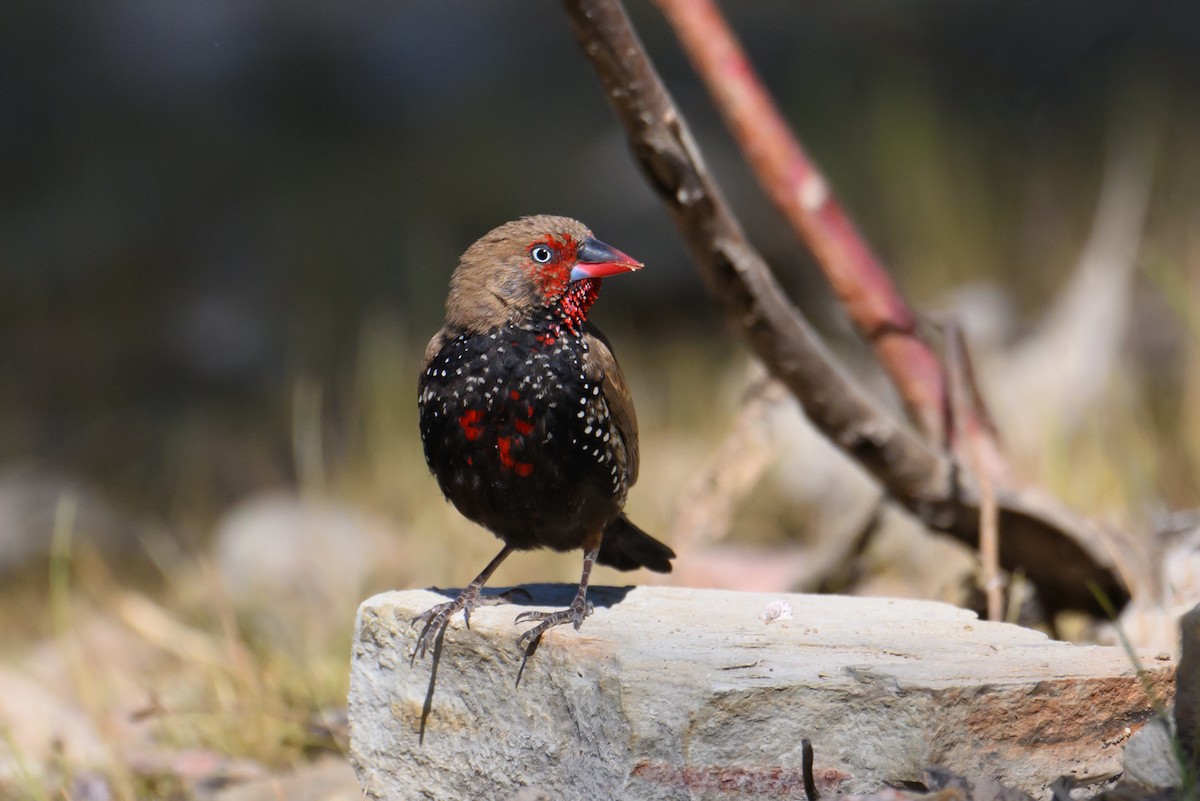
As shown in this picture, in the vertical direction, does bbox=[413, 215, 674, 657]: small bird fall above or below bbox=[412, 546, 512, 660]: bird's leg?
above

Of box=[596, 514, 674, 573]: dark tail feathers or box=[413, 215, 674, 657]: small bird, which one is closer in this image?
box=[413, 215, 674, 657]: small bird

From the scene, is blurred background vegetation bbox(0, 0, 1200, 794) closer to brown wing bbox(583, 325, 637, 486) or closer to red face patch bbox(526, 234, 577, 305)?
brown wing bbox(583, 325, 637, 486)

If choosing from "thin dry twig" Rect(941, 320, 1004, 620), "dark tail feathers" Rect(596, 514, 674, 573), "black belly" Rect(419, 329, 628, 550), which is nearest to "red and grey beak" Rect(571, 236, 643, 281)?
"black belly" Rect(419, 329, 628, 550)

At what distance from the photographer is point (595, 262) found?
3.00 m

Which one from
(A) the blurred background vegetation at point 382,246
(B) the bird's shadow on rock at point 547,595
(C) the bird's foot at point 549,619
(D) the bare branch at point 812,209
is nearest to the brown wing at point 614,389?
(B) the bird's shadow on rock at point 547,595

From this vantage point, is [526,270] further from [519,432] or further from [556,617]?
[556,617]

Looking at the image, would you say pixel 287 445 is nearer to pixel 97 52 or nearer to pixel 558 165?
pixel 558 165

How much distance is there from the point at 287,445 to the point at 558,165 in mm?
2902

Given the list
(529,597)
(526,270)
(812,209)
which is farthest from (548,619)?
(812,209)

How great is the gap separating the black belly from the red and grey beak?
0.48 feet

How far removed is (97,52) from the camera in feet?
34.8

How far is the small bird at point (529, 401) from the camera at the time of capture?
2.85 m

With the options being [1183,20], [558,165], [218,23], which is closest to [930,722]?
[558,165]

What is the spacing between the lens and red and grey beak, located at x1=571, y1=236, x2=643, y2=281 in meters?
2.98
